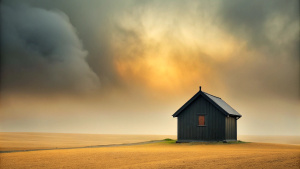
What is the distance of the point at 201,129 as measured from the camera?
149ft

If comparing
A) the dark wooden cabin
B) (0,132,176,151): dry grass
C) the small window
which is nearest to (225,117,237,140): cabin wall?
the dark wooden cabin

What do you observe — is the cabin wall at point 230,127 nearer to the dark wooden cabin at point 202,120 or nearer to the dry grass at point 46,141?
the dark wooden cabin at point 202,120

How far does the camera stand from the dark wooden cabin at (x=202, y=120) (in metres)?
44.7

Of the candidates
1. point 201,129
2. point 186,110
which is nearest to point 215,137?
point 201,129

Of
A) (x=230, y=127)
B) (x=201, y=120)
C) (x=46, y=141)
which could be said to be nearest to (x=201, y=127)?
(x=201, y=120)

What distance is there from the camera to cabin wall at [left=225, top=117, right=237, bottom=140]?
45844 millimetres

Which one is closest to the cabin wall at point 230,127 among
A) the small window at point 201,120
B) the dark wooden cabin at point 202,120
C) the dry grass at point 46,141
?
the dark wooden cabin at point 202,120

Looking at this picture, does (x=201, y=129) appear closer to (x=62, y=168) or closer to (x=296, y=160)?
(x=296, y=160)

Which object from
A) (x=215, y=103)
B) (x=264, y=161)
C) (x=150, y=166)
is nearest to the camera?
(x=150, y=166)

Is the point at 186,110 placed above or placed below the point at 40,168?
above

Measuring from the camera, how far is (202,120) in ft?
149

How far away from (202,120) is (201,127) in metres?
0.92

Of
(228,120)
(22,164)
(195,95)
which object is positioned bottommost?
(22,164)

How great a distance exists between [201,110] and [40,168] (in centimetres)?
2864
